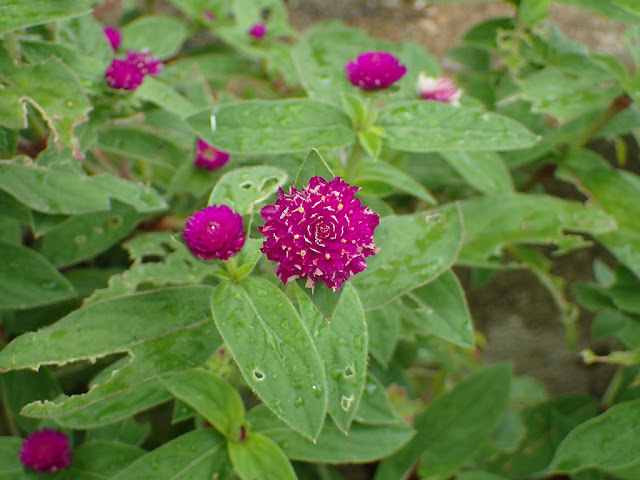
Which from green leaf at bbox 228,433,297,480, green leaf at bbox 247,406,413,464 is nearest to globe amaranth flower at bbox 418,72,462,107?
green leaf at bbox 247,406,413,464

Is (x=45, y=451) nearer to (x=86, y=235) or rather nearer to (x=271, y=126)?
(x=86, y=235)

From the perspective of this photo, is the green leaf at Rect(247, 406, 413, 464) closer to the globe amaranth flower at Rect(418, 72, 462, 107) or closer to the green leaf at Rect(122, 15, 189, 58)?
the globe amaranth flower at Rect(418, 72, 462, 107)

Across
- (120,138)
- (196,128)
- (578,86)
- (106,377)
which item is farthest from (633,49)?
(106,377)

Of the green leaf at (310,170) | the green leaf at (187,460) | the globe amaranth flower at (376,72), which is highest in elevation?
the globe amaranth flower at (376,72)

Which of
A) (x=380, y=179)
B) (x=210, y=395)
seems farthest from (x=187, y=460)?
(x=380, y=179)

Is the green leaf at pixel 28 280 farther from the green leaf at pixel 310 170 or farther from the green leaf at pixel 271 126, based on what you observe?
→ the green leaf at pixel 310 170

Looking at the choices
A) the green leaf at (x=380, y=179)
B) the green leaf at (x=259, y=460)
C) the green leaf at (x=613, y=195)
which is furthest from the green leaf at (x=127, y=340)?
the green leaf at (x=613, y=195)

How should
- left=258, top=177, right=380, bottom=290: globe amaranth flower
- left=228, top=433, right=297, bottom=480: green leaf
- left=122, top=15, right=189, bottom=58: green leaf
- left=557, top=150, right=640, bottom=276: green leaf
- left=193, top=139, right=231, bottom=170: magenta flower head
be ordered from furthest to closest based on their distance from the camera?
1. left=122, top=15, right=189, bottom=58: green leaf
2. left=557, top=150, right=640, bottom=276: green leaf
3. left=193, top=139, right=231, bottom=170: magenta flower head
4. left=228, top=433, right=297, bottom=480: green leaf
5. left=258, top=177, right=380, bottom=290: globe amaranth flower
